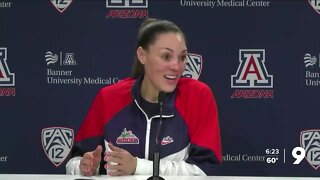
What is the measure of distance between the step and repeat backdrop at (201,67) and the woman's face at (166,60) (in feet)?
2.99

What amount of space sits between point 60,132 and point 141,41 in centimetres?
120

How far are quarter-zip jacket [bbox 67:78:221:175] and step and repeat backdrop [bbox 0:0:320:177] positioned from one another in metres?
0.85

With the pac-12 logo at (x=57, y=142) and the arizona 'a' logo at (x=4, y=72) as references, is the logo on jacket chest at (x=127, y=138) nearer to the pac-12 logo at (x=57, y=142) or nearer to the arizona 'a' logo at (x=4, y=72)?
the pac-12 logo at (x=57, y=142)

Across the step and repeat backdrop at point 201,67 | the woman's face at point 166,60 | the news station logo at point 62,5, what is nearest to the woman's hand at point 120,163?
the woman's face at point 166,60

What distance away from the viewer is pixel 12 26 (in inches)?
138

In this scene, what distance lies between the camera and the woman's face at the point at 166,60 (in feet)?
8.18

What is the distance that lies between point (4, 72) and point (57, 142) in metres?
0.58

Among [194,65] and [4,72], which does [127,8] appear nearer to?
[194,65]

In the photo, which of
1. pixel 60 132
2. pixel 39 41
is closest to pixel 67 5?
pixel 39 41

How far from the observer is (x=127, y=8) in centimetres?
347

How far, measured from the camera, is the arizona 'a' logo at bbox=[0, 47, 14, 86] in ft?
11.6

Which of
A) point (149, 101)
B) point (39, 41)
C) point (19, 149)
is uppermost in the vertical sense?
point (39, 41)

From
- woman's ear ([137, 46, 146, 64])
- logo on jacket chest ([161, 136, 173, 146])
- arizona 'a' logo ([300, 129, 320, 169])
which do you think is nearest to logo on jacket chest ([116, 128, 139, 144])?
logo on jacket chest ([161, 136, 173, 146])

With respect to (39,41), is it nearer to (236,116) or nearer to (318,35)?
(236,116)
